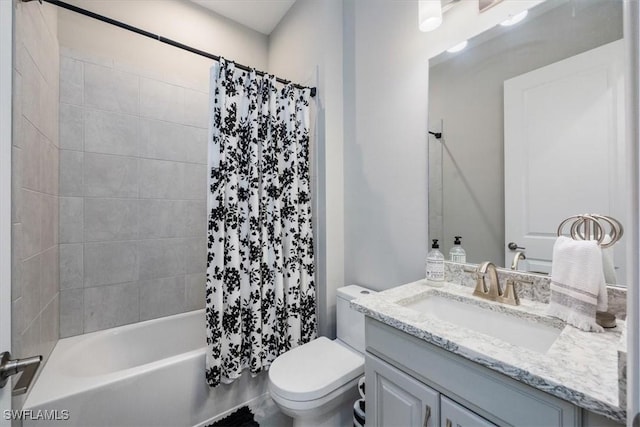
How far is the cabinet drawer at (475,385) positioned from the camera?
1.92 feet

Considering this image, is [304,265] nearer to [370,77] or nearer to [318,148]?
[318,148]

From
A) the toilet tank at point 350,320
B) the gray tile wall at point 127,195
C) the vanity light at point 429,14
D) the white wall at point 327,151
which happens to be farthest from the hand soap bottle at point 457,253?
the gray tile wall at point 127,195

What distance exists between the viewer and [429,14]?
4.08 ft

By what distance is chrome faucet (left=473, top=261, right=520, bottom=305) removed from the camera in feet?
3.27

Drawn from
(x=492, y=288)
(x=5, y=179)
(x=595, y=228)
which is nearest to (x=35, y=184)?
(x=5, y=179)

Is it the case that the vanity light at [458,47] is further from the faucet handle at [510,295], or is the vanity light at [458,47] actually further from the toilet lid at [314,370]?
the toilet lid at [314,370]

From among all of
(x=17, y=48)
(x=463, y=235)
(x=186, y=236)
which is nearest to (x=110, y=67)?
(x=17, y=48)

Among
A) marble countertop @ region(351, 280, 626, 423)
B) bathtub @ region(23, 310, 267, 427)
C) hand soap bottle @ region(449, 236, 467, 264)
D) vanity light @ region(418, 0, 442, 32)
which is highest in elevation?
vanity light @ region(418, 0, 442, 32)

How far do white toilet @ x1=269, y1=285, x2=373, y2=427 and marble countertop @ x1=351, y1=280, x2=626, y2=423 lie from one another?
0.51 metres

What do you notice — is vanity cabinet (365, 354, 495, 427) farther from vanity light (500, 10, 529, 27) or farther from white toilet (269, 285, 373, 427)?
vanity light (500, 10, 529, 27)

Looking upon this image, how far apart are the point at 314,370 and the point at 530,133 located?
4.65 feet

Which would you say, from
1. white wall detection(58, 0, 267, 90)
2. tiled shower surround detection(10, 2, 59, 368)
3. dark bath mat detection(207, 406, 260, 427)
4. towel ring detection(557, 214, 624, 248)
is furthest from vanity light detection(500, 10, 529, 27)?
dark bath mat detection(207, 406, 260, 427)

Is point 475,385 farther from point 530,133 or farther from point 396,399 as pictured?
point 530,133

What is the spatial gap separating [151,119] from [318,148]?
1.26 m
